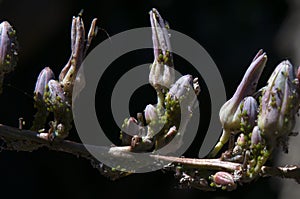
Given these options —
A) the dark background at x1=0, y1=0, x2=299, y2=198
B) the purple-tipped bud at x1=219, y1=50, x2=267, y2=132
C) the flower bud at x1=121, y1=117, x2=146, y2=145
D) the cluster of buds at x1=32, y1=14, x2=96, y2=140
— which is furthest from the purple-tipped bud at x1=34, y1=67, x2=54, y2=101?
the dark background at x1=0, y1=0, x2=299, y2=198

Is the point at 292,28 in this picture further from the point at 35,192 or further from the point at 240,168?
the point at 240,168

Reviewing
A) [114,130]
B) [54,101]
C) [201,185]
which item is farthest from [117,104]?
[114,130]

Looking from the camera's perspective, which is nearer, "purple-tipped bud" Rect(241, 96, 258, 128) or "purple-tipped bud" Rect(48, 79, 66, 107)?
"purple-tipped bud" Rect(241, 96, 258, 128)

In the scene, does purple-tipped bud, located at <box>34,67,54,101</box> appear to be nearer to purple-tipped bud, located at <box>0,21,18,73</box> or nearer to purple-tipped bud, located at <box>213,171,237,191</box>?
purple-tipped bud, located at <box>0,21,18,73</box>

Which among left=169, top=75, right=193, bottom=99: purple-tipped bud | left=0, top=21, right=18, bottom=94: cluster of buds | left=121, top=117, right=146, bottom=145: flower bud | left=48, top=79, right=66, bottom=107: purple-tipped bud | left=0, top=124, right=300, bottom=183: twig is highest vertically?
left=0, top=21, right=18, bottom=94: cluster of buds

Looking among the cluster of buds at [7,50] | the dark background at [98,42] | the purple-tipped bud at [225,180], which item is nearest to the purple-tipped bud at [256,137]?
the purple-tipped bud at [225,180]

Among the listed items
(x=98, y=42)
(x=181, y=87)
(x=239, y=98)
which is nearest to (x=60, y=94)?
(x=181, y=87)

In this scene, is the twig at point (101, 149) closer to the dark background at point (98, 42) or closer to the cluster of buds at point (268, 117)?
the cluster of buds at point (268, 117)

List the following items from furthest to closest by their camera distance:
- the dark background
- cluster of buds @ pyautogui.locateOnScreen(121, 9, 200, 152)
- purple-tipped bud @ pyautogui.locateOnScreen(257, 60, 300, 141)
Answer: the dark background < cluster of buds @ pyautogui.locateOnScreen(121, 9, 200, 152) < purple-tipped bud @ pyautogui.locateOnScreen(257, 60, 300, 141)
